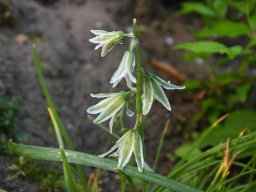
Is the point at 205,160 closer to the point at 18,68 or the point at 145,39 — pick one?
the point at 18,68

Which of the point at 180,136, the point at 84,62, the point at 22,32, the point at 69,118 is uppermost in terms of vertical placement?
the point at 22,32

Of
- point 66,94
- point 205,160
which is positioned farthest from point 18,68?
point 205,160

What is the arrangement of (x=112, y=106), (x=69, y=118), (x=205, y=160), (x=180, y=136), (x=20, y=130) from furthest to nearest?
1. (x=180, y=136)
2. (x=69, y=118)
3. (x=20, y=130)
4. (x=205, y=160)
5. (x=112, y=106)

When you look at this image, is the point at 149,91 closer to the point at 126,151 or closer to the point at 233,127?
the point at 126,151

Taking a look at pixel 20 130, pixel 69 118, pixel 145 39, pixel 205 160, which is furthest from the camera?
pixel 145 39

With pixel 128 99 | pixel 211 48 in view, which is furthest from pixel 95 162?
pixel 211 48

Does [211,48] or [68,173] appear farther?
[211,48]

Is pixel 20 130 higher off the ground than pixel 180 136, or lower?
higher

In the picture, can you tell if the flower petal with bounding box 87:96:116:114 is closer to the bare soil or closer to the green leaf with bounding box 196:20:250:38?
the bare soil

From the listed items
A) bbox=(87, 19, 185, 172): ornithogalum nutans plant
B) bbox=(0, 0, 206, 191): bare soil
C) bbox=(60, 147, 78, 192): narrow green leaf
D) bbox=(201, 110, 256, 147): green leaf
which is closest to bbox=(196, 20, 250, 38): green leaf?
bbox=(201, 110, 256, 147): green leaf
